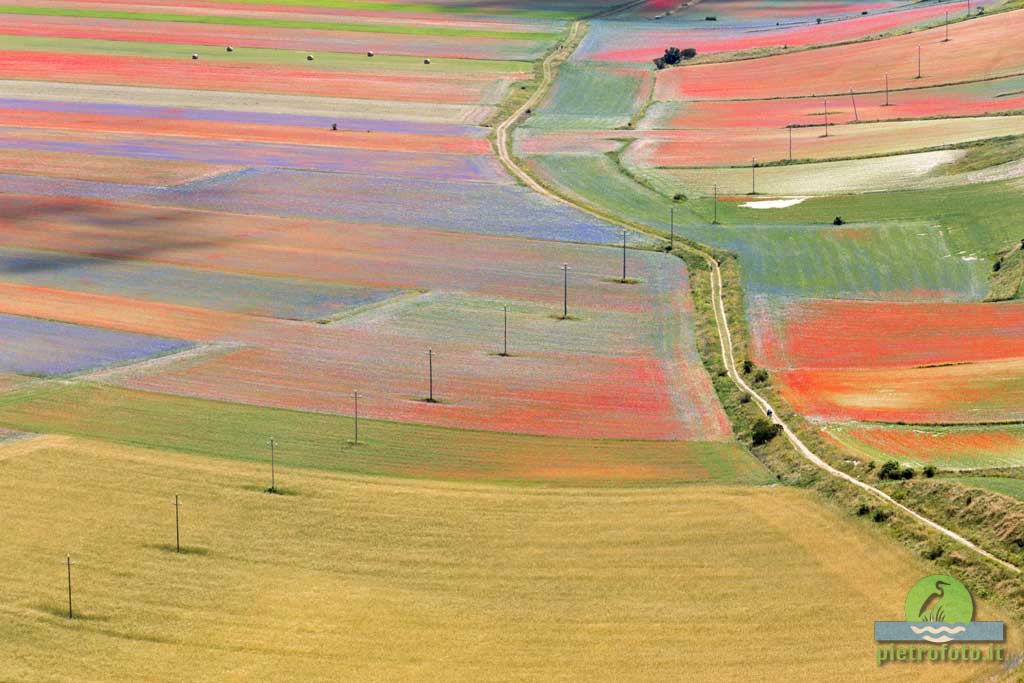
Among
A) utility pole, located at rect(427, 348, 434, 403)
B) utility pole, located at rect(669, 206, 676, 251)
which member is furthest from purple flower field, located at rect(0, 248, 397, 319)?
utility pole, located at rect(669, 206, 676, 251)

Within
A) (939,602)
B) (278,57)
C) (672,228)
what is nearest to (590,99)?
(278,57)

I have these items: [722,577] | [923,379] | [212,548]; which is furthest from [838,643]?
[923,379]

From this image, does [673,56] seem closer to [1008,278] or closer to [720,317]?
[1008,278]

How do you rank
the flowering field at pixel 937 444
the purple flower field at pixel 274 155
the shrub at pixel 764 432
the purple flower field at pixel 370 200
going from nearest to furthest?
the flowering field at pixel 937 444
the shrub at pixel 764 432
the purple flower field at pixel 370 200
the purple flower field at pixel 274 155

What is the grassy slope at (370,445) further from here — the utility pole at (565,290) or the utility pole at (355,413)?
the utility pole at (565,290)

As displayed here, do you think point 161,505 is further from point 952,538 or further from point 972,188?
point 972,188

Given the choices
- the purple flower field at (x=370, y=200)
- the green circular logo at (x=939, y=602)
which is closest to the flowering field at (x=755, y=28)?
the purple flower field at (x=370, y=200)
